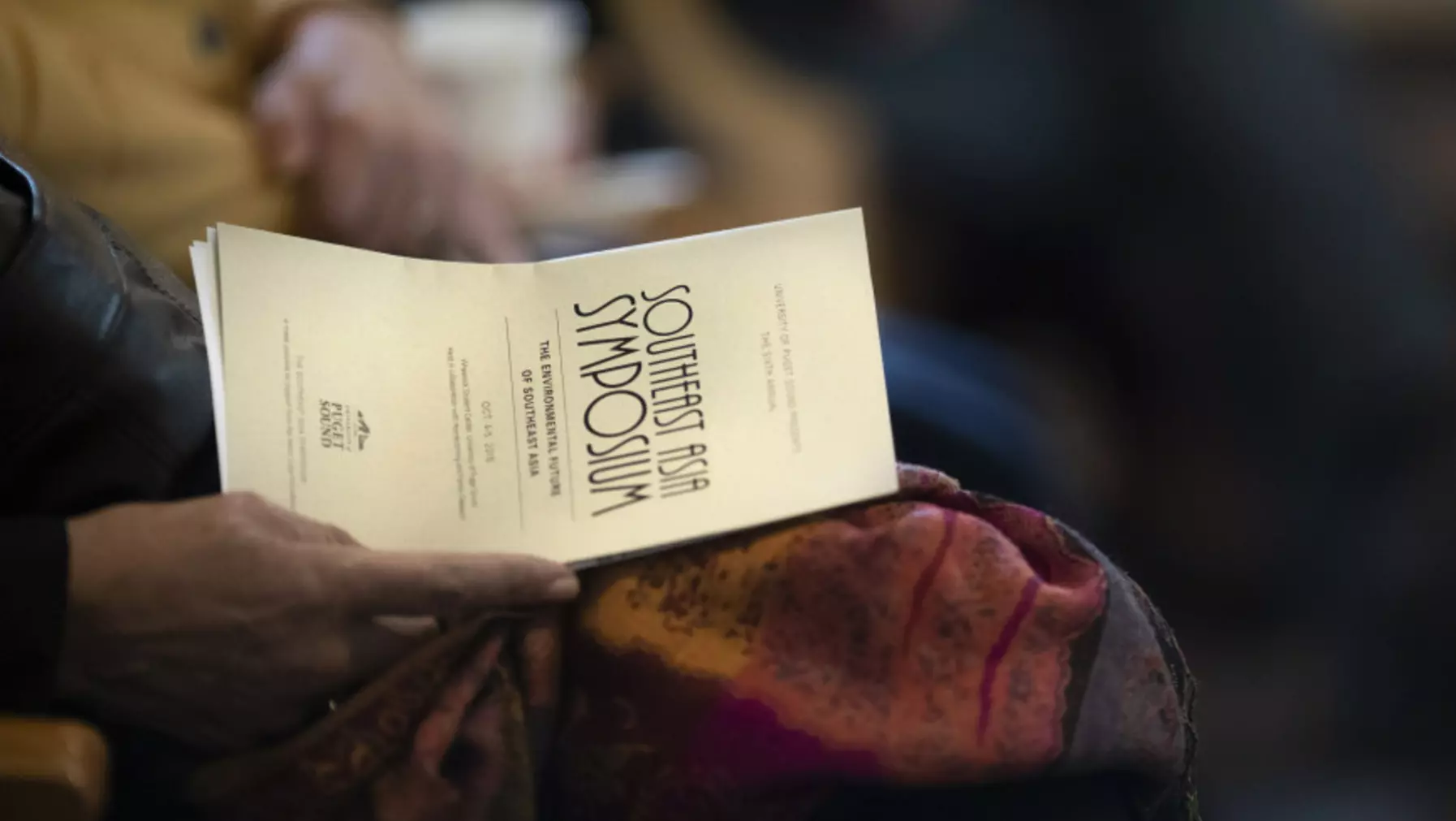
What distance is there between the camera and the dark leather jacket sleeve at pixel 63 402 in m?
0.42

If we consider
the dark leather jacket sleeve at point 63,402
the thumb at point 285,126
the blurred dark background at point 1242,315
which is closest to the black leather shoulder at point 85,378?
the dark leather jacket sleeve at point 63,402

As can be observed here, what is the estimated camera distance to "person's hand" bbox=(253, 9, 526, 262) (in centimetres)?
77

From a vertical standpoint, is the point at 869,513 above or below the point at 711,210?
below

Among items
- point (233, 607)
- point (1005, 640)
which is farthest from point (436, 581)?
point (1005, 640)

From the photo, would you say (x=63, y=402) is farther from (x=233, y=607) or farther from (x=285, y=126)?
(x=285, y=126)

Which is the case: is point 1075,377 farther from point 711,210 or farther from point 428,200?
point 428,200

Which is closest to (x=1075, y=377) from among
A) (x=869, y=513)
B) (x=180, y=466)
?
(x=869, y=513)

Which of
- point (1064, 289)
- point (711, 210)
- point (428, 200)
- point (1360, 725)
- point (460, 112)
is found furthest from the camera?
point (711, 210)

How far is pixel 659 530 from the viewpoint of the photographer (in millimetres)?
492

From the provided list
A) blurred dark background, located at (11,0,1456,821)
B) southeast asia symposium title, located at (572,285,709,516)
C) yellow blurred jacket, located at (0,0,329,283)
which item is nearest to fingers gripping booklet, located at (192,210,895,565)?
southeast asia symposium title, located at (572,285,709,516)

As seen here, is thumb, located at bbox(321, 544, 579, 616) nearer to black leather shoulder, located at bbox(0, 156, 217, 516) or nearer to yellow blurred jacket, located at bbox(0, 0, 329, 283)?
black leather shoulder, located at bbox(0, 156, 217, 516)

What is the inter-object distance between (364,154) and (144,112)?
0.48 ft

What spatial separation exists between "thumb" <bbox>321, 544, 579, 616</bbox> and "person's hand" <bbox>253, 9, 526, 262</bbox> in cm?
35

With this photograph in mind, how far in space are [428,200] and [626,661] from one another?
0.45m
